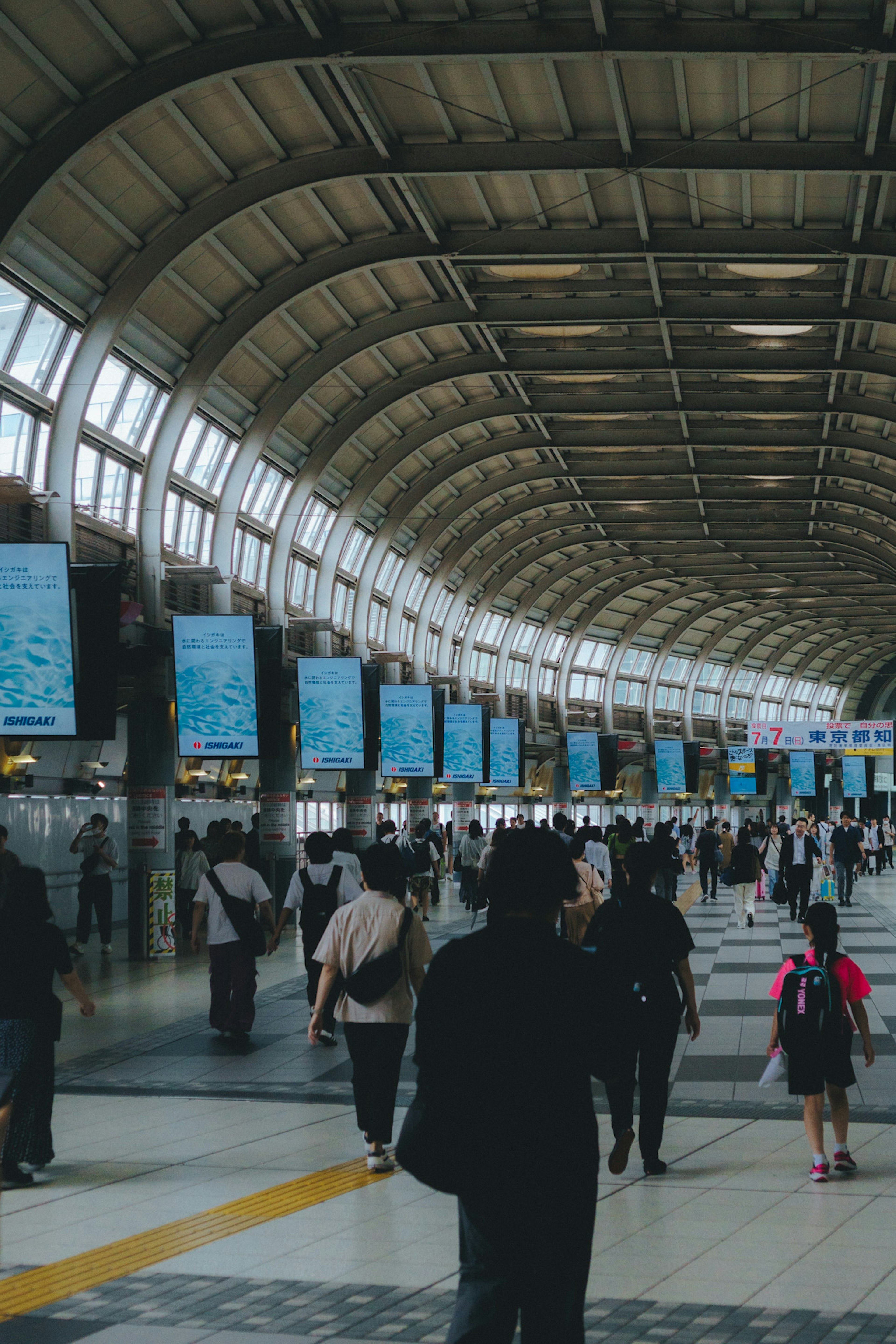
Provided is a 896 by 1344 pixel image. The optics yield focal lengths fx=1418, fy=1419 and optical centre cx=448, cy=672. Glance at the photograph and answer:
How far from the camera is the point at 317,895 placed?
1263 centimetres

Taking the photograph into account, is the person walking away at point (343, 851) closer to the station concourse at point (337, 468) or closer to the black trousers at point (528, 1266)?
the station concourse at point (337, 468)

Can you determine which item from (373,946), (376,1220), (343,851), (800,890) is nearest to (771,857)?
(800,890)

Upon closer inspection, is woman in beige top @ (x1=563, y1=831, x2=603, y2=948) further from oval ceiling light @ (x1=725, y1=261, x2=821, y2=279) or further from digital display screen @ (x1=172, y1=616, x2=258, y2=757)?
oval ceiling light @ (x1=725, y1=261, x2=821, y2=279)

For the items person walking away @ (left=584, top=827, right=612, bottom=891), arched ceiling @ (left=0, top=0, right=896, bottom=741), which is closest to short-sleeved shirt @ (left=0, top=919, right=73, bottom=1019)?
person walking away @ (left=584, top=827, right=612, bottom=891)

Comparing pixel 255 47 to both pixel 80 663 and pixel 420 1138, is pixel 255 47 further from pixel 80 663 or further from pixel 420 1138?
pixel 420 1138

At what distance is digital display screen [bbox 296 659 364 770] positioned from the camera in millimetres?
26109

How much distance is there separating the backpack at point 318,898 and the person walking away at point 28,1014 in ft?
14.7

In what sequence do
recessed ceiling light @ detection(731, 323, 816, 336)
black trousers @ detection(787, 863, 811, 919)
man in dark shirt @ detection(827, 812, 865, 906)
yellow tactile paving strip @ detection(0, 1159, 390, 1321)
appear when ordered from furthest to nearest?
man in dark shirt @ detection(827, 812, 865, 906) < recessed ceiling light @ detection(731, 323, 816, 336) < black trousers @ detection(787, 863, 811, 919) < yellow tactile paving strip @ detection(0, 1159, 390, 1321)

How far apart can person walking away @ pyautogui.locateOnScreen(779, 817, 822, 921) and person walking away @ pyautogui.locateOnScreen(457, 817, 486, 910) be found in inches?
244

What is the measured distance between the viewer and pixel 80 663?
15.2 m

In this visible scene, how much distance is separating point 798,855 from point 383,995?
2020 centimetres

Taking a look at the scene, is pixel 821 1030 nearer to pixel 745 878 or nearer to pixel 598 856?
pixel 598 856

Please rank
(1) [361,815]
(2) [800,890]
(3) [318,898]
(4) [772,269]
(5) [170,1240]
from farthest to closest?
(1) [361,815]
(2) [800,890]
(4) [772,269]
(3) [318,898]
(5) [170,1240]

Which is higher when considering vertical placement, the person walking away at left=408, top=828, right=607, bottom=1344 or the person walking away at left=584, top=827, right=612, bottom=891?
the person walking away at left=408, top=828, right=607, bottom=1344
